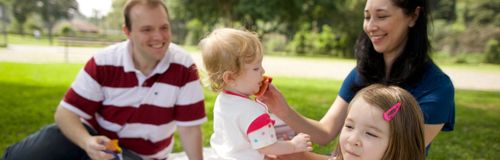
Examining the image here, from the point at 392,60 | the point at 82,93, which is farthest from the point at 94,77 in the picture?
the point at 392,60

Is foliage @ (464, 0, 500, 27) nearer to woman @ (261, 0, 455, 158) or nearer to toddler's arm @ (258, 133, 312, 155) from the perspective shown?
woman @ (261, 0, 455, 158)

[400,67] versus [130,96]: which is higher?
[400,67]

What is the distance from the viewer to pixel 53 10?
214 ft

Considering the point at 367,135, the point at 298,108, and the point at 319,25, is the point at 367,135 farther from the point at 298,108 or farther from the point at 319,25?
the point at 319,25

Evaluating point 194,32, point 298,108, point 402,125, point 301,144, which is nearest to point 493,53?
point 298,108

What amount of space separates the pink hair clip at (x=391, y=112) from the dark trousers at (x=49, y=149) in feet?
6.05

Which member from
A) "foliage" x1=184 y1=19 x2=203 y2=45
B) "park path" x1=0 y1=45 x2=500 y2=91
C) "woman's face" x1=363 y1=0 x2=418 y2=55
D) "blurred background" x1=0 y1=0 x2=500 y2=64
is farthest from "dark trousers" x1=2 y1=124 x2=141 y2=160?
"foliage" x1=184 y1=19 x2=203 y2=45

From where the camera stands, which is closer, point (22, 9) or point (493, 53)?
point (493, 53)

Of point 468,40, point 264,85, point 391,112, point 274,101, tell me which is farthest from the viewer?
point 468,40

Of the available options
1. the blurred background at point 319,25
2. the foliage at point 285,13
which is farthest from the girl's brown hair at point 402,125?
the foliage at point 285,13

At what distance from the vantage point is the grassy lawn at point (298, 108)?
4992mm

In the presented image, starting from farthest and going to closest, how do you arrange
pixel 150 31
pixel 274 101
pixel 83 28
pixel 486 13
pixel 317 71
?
pixel 83 28
pixel 486 13
pixel 317 71
pixel 150 31
pixel 274 101

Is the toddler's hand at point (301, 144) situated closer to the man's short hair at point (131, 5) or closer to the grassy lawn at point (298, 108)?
the man's short hair at point (131, 5)

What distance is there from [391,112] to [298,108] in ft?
18.8
